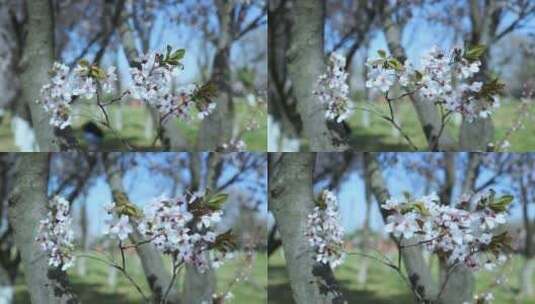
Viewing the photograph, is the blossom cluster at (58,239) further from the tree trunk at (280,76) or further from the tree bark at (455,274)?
the tree bark at (455,274)

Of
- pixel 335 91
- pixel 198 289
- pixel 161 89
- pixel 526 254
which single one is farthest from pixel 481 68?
pixel 198 289

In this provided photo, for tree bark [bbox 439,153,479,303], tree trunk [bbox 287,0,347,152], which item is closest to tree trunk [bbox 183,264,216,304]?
tree trunk [bbox 287,0,347,152]

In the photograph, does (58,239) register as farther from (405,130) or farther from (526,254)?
(526,254)

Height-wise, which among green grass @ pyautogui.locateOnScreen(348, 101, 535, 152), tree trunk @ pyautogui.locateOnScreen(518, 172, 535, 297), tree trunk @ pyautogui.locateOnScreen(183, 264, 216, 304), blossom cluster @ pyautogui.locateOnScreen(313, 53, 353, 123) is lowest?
tree trunk @ pyautogui.locateOnScreen(183, 264, 216, 304)

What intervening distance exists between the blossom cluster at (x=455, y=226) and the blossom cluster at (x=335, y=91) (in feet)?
1.01

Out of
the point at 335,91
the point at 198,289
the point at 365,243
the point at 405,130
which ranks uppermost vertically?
the point at 335,91

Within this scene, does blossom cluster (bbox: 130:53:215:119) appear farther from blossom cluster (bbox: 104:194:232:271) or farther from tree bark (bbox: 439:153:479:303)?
tree bark (bbox: 439:153:479:303)

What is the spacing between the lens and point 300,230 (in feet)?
6.95

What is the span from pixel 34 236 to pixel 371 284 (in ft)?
3.12

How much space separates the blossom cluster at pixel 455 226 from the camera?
1.90 metres

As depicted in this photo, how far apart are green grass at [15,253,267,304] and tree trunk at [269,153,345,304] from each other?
10 cm

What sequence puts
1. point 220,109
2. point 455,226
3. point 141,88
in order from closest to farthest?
point 455,226
point 141,88
point 220,109

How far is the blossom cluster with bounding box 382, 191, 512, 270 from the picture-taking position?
1.90m

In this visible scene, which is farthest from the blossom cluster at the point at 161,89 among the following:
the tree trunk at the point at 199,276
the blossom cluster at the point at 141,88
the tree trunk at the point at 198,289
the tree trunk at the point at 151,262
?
the tree trunk at the point at 198,289
